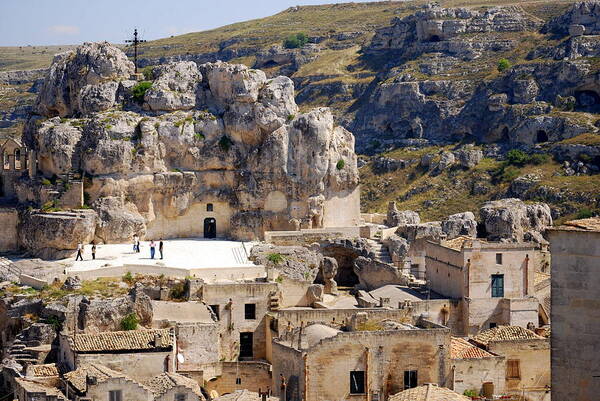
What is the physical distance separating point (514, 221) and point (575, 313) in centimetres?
5019

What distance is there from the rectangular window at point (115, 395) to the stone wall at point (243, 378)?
7.93 meters

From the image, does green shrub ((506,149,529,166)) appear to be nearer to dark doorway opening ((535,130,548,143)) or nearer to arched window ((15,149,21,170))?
dark doorway opening ((535,130,548,143))

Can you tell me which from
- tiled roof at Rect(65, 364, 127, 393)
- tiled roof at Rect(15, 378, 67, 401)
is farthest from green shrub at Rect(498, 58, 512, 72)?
tiled roof at Rect(15, 378, 67, 401)

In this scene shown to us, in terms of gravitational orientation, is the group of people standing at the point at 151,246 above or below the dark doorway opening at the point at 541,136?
below

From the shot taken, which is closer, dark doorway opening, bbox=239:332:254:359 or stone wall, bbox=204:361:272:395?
stone wall, bbox=204:361:272:395

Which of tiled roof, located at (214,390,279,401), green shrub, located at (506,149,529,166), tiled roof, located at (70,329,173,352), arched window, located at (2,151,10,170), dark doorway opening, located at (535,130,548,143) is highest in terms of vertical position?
arched window, located at (2,151,10,170)

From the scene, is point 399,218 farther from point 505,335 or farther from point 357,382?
point 357,382

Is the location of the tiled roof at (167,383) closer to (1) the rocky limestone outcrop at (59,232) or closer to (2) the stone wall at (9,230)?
(1) the rocky limestone outcrop at (59,232)

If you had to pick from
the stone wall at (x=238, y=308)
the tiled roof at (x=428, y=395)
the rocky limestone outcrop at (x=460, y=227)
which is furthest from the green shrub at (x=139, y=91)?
the tiled roof at (x=428, y=395)

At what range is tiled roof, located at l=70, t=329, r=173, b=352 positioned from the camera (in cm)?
4472

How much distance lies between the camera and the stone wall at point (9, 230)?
6275 centimetres

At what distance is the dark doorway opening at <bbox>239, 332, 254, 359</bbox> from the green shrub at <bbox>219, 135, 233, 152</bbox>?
1486 cm

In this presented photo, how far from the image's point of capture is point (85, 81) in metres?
68.5

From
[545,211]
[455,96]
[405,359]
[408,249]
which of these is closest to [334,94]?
[455,96]
